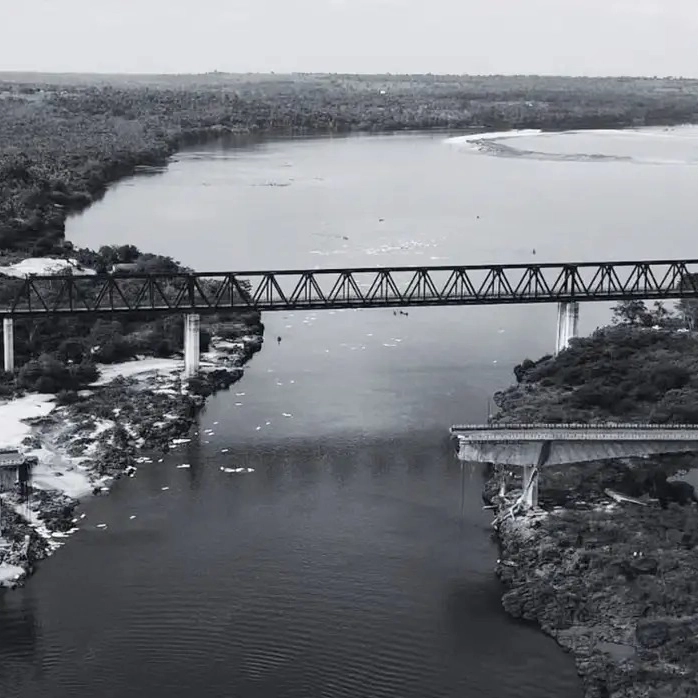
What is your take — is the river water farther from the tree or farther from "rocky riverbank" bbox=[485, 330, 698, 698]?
the tree

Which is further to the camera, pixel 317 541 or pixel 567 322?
pixel 567 322

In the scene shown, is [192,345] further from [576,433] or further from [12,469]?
[576,433]

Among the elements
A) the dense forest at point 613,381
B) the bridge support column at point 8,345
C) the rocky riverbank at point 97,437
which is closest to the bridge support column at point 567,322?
the dense forest at point 613,381

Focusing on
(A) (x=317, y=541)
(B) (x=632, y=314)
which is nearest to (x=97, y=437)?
(A) (x=317, y=541)

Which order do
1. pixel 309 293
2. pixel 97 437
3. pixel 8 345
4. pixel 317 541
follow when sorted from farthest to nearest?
pixel 309 293 → pixel 8 345 → pixel 97 437 → pixel 317 541

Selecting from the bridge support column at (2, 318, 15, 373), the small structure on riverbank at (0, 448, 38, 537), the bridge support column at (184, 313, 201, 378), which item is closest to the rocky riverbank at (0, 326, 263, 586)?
the bridge support column at (184, 313, 201, 378)

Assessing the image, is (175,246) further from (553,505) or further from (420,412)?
(553,505)

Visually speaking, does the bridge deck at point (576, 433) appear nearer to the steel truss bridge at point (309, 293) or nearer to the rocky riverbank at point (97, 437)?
the rocky riverbank at point (97, 437)
